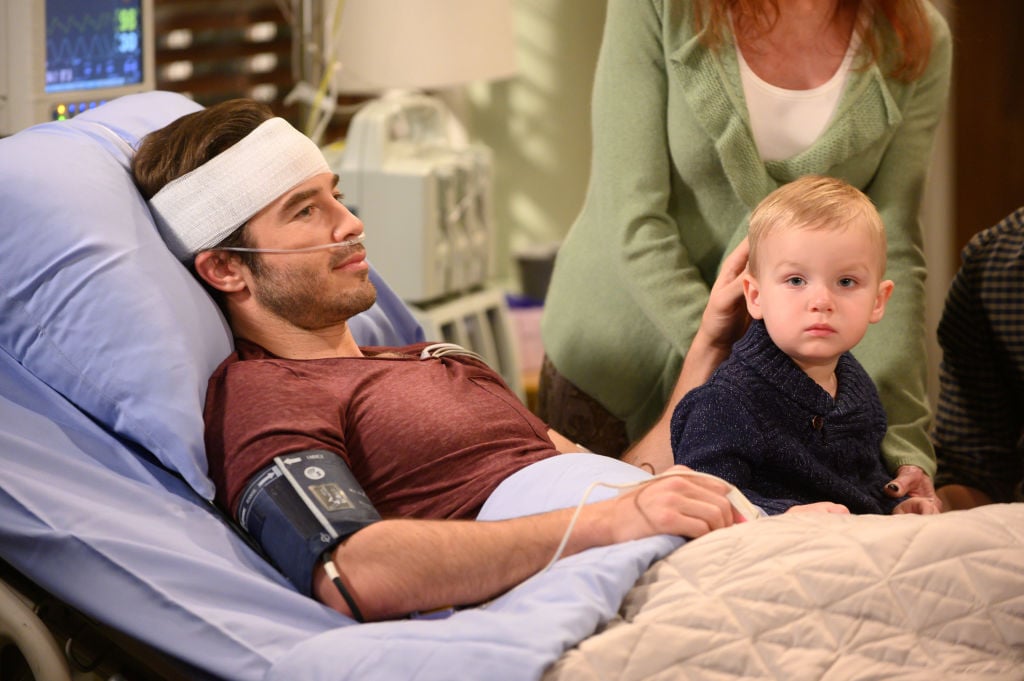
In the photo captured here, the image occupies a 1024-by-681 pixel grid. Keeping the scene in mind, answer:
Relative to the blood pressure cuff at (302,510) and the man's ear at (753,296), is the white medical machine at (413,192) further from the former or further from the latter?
the blood pressure cuff at (302,510)

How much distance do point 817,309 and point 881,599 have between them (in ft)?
1.39

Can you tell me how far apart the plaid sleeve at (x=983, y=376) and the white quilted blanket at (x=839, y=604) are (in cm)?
74

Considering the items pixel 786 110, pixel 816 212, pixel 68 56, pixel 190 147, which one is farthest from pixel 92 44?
pixel 816 212

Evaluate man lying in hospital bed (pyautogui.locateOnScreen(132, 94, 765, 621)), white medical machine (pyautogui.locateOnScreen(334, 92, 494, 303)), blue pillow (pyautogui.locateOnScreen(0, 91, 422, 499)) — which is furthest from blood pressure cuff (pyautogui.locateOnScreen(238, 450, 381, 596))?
white medical machine (pyautogui.locateOnScreen(334, 92, 494, 303))

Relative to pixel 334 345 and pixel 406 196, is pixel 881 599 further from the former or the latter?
pixel 406 196

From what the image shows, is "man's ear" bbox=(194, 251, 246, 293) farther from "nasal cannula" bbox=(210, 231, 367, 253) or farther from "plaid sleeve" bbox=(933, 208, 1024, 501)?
"plaid sleeve" bbox=(933, 208, 1024, 501)

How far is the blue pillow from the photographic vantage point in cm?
169

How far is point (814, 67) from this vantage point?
2078 mm

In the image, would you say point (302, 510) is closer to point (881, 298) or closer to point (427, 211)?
point (881, 298)

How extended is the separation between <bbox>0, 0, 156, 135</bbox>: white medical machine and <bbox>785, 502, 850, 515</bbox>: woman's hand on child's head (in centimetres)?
134

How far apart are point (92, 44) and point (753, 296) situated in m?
1.23

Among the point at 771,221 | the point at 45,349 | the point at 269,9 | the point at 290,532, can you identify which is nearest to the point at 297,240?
the point at 45,349

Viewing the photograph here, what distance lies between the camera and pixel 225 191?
6.15 feet

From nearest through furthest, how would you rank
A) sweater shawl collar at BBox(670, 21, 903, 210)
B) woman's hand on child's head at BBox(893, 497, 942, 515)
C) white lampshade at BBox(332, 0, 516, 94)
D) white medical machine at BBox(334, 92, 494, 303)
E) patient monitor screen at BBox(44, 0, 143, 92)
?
woman's hand on child's head at BBox(893, 497, 942, 515) → sweater shawl collar at BBox(670, 21, 903, 210) → patient monitor screen at BBox(44, 0, 143, 92) → white medical machine at BBox(334, 92, 494, 303) → white lampshade at BBox(332, 0, 516, 94)
